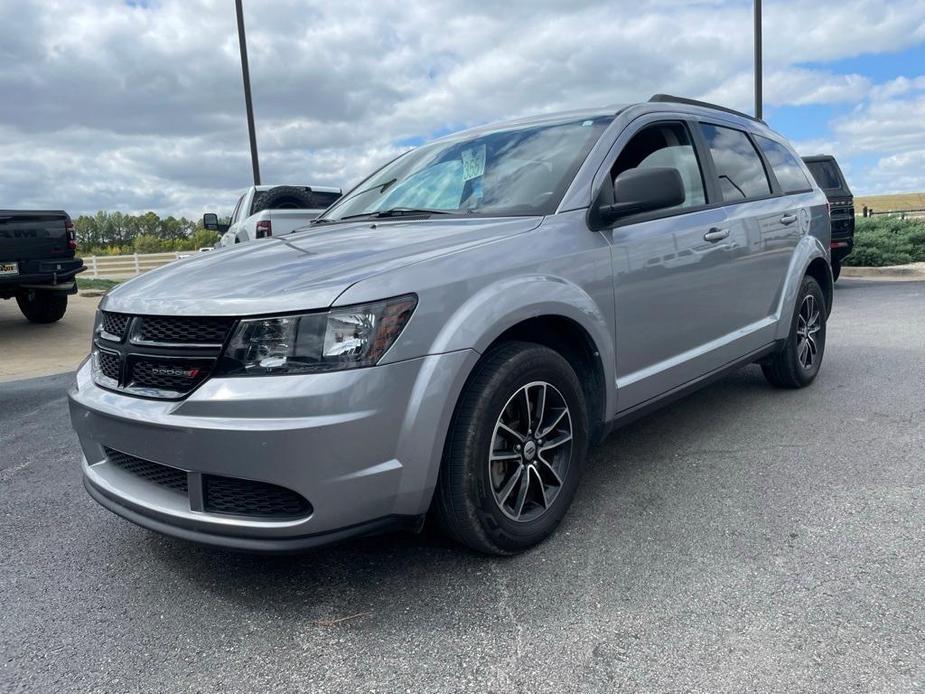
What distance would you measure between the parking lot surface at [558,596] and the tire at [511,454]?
0.15m

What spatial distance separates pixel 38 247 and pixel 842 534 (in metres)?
9.09

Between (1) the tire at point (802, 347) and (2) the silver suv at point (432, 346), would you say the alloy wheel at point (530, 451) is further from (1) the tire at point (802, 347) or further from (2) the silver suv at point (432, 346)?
(1) the tire at point (802, 347)

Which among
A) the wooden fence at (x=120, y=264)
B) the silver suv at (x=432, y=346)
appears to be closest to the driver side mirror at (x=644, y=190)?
the silver suv at (x=432, y=346)

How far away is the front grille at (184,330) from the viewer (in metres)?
2.29

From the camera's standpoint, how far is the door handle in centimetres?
373

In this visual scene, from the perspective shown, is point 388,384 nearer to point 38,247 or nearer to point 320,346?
point 320,346

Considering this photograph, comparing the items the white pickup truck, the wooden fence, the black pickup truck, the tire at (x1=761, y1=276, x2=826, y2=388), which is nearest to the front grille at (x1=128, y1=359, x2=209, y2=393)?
the tire at (x1=761, y1=276, x2=826, y2=388)

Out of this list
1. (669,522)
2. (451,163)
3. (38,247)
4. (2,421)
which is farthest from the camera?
(38,247)

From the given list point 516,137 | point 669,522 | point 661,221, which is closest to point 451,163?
point 516,137

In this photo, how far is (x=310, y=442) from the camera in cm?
216

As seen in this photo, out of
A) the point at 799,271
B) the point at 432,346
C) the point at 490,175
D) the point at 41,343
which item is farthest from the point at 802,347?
the point at 41,343

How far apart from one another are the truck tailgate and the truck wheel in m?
1.14

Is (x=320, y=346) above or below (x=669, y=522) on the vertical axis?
above

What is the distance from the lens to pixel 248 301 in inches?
89.7
